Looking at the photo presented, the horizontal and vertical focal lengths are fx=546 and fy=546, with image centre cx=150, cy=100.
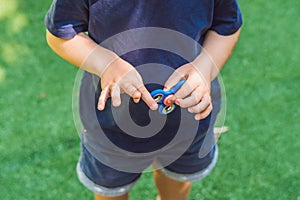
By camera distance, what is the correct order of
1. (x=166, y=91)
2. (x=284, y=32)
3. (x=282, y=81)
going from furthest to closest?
(x=284, y=32) → (x=282, y=81) → (x=166, y=91)

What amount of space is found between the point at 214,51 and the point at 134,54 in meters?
0.16

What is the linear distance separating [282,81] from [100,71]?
1.00 metres

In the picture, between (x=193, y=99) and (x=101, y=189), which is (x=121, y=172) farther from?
(x=193, y=99)

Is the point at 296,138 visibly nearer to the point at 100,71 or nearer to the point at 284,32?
the point at 284,32

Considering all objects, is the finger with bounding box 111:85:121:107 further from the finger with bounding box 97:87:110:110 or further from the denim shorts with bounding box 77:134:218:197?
the denim shorts with bounding box 77:134:218:197

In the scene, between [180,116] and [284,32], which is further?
[284,32]

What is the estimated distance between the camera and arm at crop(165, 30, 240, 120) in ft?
2.97

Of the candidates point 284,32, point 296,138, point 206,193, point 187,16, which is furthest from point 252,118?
point 187,16

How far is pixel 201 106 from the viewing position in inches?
36.5

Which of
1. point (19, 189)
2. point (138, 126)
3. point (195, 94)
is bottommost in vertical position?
point (19, 189)

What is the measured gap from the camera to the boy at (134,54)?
91 centimetres

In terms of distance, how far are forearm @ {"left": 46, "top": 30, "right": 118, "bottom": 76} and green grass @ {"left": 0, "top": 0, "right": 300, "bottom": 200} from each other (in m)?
0.61

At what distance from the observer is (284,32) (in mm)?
1970

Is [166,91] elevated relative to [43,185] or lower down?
elevated
